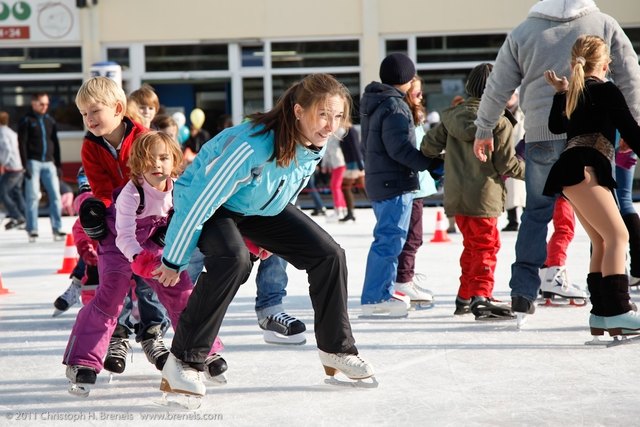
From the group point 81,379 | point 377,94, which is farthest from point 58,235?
point 81,379

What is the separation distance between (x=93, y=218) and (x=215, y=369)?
804 mm

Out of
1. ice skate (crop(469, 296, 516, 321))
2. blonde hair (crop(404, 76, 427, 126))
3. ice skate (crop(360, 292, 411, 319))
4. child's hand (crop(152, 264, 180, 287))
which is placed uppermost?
blonde hair (crop(404, 76, 427, 126))

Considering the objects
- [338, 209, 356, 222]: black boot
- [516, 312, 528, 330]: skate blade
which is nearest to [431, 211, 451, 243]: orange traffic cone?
[338, 209, 356, 222]: black boot

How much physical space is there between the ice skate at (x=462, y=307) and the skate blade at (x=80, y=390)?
96.8 inches

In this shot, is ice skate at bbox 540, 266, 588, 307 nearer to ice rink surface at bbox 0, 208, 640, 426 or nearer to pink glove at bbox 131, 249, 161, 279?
ice rink surface at bbox 0, 208, 640, 426

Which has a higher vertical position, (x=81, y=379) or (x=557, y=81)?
(x=557, y=81)

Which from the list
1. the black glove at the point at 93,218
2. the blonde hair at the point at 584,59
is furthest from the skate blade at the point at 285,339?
the blonde hair at the point at 584,59

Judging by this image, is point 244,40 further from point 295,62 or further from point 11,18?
point 11,18

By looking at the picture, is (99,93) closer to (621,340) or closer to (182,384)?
(182,384)

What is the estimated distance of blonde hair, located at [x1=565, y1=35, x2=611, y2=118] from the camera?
15.8 feet

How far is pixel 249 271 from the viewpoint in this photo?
4.03 metres

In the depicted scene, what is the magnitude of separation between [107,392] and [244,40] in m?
15.4

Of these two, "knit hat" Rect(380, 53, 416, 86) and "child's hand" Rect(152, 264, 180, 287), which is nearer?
"child's hand" Rect(152, 264, 180, 287)

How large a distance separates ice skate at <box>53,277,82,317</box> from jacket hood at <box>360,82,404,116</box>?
6.81 feet
